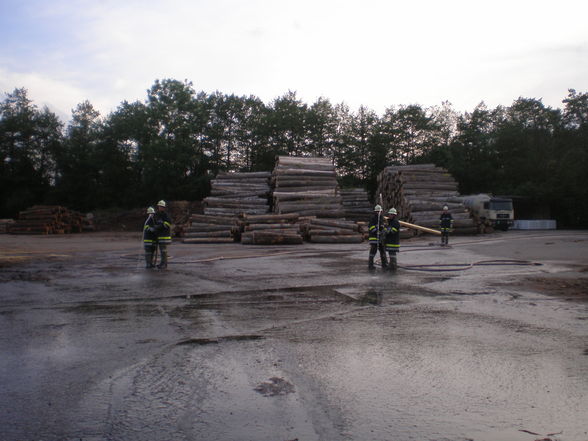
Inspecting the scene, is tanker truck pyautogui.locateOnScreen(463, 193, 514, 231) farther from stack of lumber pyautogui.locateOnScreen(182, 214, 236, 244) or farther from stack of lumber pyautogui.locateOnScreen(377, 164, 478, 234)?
stack of lumber pyautogui.locateOnScreen(182, 214, 236, 244)

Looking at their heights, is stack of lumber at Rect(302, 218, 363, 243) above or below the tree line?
below

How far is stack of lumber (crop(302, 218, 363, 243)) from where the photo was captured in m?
22.0

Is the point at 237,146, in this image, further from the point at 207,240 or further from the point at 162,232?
the point at 162,232

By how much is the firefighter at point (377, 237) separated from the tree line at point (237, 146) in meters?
28.9

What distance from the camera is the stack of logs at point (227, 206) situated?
886 inches

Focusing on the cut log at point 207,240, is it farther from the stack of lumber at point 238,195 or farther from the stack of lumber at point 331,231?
the stack of lumber at point 331,231

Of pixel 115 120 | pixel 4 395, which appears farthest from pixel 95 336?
pixel 115 120

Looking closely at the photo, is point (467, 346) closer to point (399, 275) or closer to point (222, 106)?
point (399, 275)

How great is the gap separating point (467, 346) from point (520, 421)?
1853 millimetres

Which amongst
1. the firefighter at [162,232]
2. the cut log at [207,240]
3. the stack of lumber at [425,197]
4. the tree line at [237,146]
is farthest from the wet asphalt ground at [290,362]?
the tree line at [237,146]

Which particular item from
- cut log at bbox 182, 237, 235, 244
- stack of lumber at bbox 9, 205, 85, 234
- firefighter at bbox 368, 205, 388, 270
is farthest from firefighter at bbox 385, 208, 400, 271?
stack of lumber at bbox 9, 205, 85, 234

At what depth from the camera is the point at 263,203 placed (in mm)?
25984

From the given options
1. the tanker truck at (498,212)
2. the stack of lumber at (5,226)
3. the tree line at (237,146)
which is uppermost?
the tree line at (237,146)

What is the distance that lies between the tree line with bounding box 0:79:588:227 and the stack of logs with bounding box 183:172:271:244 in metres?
13.1
